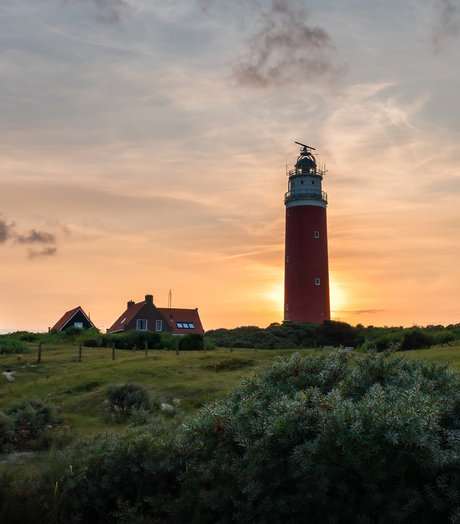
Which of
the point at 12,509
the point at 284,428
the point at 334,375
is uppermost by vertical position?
the point at 334,375

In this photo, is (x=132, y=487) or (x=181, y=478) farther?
(x=132, y=487)

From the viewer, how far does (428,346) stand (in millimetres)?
41031

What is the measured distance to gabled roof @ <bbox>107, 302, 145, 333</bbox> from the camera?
→ 6822cm

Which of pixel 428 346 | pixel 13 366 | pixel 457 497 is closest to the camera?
pixel 457 497

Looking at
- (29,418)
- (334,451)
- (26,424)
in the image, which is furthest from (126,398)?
(334,451)

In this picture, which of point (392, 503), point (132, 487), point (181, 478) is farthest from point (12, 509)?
point (392, 503)

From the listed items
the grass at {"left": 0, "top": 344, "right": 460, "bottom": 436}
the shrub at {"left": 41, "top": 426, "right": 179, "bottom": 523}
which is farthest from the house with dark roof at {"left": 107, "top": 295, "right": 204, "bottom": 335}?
the shrub at {"left": 41, "top": 426, "right": 179, "bottom": 523}

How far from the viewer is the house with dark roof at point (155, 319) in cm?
6762

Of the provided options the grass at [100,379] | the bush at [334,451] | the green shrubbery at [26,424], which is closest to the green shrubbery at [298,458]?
the bush at [334,451]

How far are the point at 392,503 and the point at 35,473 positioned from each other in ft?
23.1

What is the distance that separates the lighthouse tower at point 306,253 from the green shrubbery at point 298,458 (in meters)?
57.0

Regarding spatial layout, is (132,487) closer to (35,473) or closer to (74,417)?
(35,473)

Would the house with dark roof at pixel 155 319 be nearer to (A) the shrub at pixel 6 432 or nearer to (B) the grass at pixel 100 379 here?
(B) the grass at pixel 100 379

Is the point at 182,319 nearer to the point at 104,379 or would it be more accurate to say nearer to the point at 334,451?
the point at 104,379
